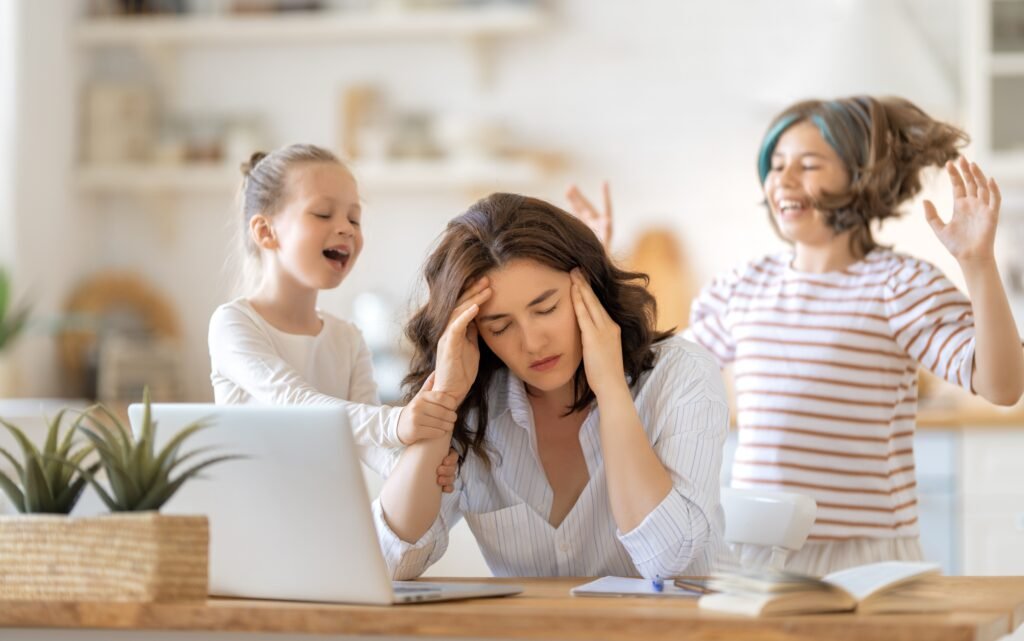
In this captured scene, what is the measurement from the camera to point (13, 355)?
4.30m

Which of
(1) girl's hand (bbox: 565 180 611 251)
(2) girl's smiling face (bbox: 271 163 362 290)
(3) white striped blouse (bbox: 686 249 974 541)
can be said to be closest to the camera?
(2) girl's smiling face (bbox: 271 163 362 290)

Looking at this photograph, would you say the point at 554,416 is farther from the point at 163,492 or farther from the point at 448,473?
the point at 163,492

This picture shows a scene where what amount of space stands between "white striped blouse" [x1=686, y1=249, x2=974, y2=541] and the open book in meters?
0.73

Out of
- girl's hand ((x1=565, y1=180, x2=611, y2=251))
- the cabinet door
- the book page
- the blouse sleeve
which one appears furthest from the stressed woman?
the cabinet door

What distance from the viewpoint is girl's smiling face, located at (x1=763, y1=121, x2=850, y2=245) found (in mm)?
2189

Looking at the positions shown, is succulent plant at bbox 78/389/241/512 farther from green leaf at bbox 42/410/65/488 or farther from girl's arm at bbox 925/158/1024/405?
girl's arm at bbox 925/158/1024/405

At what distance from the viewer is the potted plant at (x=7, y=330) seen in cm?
402

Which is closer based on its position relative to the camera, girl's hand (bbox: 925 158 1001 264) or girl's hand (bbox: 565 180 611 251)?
girl's hand (bbox: 925 158 1001 264)

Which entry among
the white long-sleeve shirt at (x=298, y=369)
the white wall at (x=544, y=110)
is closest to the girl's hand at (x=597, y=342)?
the white long-sleeve shirt at (x=298, y=369)

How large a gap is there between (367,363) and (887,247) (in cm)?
86

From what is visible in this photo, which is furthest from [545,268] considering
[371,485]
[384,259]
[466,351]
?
[384,259]

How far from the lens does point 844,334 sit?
2137mm

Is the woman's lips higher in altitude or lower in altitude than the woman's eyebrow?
lower

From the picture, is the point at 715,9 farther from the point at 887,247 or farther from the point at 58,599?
the point at 58,599
